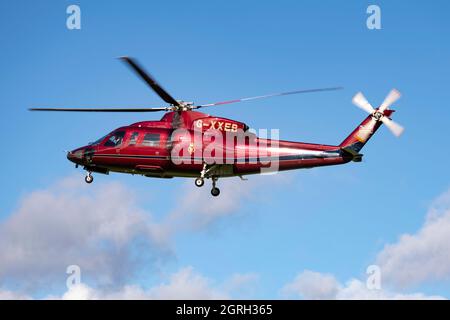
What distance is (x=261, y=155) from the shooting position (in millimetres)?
60938

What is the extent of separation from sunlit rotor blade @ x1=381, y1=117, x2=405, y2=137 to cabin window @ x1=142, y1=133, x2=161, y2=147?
17305 mm

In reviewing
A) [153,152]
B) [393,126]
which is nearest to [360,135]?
[393,126]

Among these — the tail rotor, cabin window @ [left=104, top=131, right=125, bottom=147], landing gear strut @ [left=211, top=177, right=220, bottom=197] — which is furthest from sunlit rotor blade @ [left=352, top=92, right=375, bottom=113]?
cabin window @ [left=104, top=131, right=125, bottom=147]

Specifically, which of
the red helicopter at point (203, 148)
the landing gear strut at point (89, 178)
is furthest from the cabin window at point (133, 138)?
the landing gear strut at point (89, 178)

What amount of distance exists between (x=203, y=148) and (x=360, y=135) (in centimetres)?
1183

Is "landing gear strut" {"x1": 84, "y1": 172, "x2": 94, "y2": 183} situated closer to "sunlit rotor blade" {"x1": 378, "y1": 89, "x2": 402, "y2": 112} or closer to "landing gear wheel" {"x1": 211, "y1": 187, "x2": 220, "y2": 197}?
"landing gear wheel" {"x1": 211, "y1": 187, "x2": 220, "y2": 197}

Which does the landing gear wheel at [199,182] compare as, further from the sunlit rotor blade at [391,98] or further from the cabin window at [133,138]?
the sunlit rotor blade at [391,98]

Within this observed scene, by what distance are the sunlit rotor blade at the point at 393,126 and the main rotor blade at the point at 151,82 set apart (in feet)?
52.1
